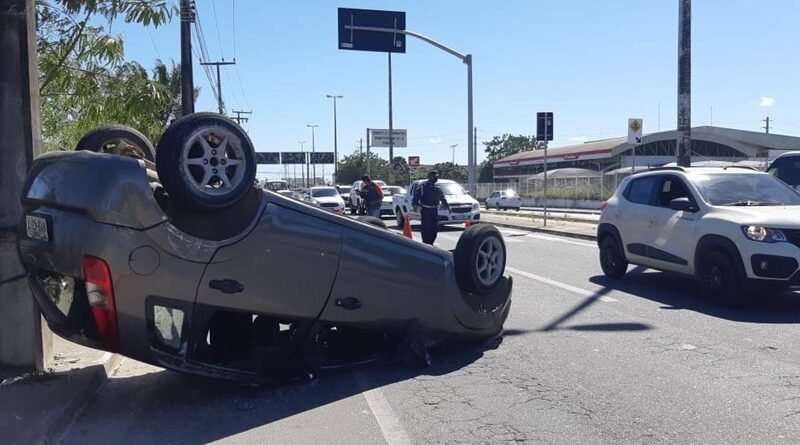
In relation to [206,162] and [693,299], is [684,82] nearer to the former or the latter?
[693,299]

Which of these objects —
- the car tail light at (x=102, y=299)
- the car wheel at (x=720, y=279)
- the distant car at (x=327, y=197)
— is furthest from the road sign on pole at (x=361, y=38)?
the car tail light at (x=102, y=299)

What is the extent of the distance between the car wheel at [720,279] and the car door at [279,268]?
544 centimetres

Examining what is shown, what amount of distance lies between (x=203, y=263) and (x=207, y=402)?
1.23 m

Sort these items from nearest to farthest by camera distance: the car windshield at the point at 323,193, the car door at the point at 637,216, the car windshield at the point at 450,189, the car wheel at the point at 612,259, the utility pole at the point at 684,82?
the car door at the point at 637,216 → the car wheel at the point at 612,259 → the utility pole at the point at 684,82 → the car windshield at the point at 450,189 → the car windshield at the point at 323,193

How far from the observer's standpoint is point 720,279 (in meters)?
8.92

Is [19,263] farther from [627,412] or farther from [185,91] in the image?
[185,91]

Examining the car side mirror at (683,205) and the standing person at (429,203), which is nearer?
the car side mirror at (683,205)

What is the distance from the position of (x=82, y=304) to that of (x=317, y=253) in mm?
1661

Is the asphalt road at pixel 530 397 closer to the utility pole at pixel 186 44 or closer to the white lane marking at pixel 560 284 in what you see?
the white lane marking at pixel 560 284

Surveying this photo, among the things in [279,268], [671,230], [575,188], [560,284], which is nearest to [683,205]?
[671,230]

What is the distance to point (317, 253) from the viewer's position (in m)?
5.43

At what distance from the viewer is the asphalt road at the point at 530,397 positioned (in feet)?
15.7

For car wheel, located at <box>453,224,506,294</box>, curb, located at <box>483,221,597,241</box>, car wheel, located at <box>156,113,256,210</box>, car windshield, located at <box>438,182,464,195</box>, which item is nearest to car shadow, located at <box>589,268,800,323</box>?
car wheel, located at <box>453,224,506,294</box>

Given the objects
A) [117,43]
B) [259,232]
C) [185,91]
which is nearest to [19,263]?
[259,232]
